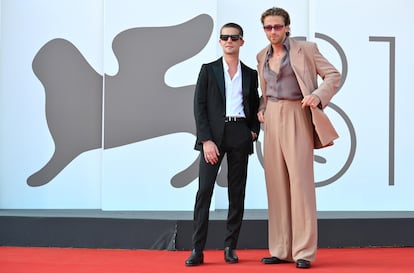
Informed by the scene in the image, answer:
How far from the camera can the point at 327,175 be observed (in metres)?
6.11

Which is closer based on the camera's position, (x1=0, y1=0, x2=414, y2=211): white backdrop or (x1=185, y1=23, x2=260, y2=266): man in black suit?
(x1=185, y1=23, x2=260, y2=266): man in black suit

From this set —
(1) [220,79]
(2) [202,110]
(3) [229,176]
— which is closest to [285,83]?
(1) [220,79]

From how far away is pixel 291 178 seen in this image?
446 cm

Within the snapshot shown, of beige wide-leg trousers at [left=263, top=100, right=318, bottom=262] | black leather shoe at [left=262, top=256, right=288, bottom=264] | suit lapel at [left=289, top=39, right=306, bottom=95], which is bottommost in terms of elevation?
black leather shoe at [left=262, top=256, right=288, bottom=264]

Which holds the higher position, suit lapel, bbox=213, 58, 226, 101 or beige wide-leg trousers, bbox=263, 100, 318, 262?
suit lapel, bbox=213, 58, 226, 101

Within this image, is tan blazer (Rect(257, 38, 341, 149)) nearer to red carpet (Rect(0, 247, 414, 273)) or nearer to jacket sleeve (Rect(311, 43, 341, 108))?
jacket sleeve (Rect(311, 43, 341, 108))

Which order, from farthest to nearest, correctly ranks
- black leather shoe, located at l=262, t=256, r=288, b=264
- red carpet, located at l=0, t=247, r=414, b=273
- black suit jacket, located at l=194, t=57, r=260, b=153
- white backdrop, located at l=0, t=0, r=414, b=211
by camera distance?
white backdrop, located at l=0, t=0, r=414, b=211 → black leather shoe, located at l=262, t=256, r=288, b=264 → black suit jacket, located at l=194, t=57, r=260, b=153 → red carpet, located at l=0, t=247, r=414, b=273

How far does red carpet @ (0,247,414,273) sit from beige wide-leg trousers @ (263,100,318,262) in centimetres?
15

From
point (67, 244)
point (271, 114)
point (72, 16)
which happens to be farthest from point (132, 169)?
point (271, 114)

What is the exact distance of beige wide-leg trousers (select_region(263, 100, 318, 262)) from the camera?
4.43 meters

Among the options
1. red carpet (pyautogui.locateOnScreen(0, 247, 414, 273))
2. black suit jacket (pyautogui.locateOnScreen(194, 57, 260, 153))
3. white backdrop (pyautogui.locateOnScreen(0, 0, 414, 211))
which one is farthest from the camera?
white backdrop (pyautogui.locateOnScreen(0, 0, 414, 211))

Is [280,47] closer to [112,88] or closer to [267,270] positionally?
[267,270]

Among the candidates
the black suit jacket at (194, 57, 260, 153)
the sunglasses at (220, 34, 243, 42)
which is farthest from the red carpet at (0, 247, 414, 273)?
the sunglasses at (220, 34, 243, 42)

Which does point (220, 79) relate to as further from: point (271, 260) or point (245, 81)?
point (271, 260)
